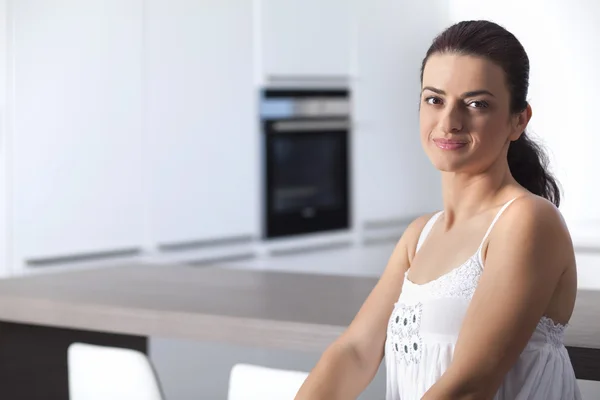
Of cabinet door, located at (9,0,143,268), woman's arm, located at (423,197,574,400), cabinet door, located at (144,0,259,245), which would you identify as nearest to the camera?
woman's arm, located at (423,197,574,400)

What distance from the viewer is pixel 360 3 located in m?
4.82

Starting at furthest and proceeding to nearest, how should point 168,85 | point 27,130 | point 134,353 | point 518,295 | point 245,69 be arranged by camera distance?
point 245,69 → point 168,85 → point 27,130 → point 134,353 → point 518,295

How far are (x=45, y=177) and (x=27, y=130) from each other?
18 cm

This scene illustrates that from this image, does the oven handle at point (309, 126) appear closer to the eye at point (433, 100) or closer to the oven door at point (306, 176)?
the oven door at point (306, 176)

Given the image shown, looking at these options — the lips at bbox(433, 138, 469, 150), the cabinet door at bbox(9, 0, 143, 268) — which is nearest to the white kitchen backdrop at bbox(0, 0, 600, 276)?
the cabinet door at bbox(9, 0, 143, 268)

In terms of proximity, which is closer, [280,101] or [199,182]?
[199,182]

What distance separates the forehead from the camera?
1.36 metres

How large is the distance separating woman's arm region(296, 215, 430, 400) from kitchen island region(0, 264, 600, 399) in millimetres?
227

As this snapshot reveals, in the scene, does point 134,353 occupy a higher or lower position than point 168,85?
lower

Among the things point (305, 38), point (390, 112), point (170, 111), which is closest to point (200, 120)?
point (170, 111)

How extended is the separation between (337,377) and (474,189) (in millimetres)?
343

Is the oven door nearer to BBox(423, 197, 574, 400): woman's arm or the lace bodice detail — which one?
the lace bodice detail

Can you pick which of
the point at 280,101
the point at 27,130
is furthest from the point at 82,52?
the point at 280,101

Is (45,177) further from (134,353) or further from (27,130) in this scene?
(134,353)
